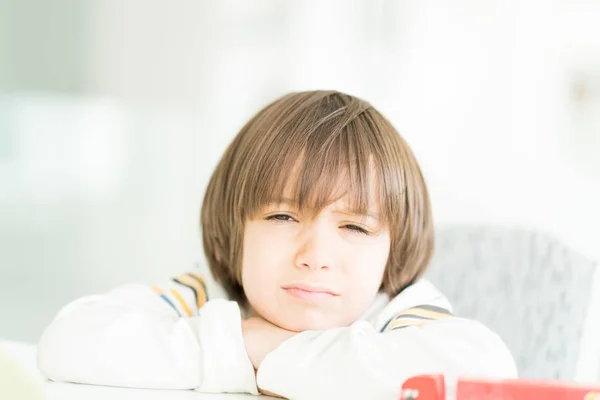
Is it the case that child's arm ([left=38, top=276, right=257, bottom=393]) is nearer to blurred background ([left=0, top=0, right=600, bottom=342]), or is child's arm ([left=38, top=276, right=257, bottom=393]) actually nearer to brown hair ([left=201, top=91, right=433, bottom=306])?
brown hair ([left=201, top=91, right=433, bottom=306])

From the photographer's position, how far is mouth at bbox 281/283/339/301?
795 millimetres

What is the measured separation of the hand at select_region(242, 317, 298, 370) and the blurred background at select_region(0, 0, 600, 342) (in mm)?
722

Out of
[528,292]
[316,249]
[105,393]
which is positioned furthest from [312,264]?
[528,292]

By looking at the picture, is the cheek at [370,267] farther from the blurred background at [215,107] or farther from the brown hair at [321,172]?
the blurred background at [215,107]

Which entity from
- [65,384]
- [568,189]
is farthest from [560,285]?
[65,384]

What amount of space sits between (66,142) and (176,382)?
1.26m

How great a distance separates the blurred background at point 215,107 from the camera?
1.53 meters

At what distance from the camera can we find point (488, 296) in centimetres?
112

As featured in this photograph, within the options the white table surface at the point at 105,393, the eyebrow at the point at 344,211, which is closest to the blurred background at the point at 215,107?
the eyebrow at the point at 344,211

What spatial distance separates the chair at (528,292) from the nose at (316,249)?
0.39 meters

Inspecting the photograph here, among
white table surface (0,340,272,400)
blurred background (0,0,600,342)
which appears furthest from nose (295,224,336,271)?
blurred background (0,0,600,342)

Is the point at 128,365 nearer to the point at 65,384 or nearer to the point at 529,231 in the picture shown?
the point at 65,384

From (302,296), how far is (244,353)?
0.34 feet

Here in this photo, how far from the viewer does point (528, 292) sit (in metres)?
1.10
